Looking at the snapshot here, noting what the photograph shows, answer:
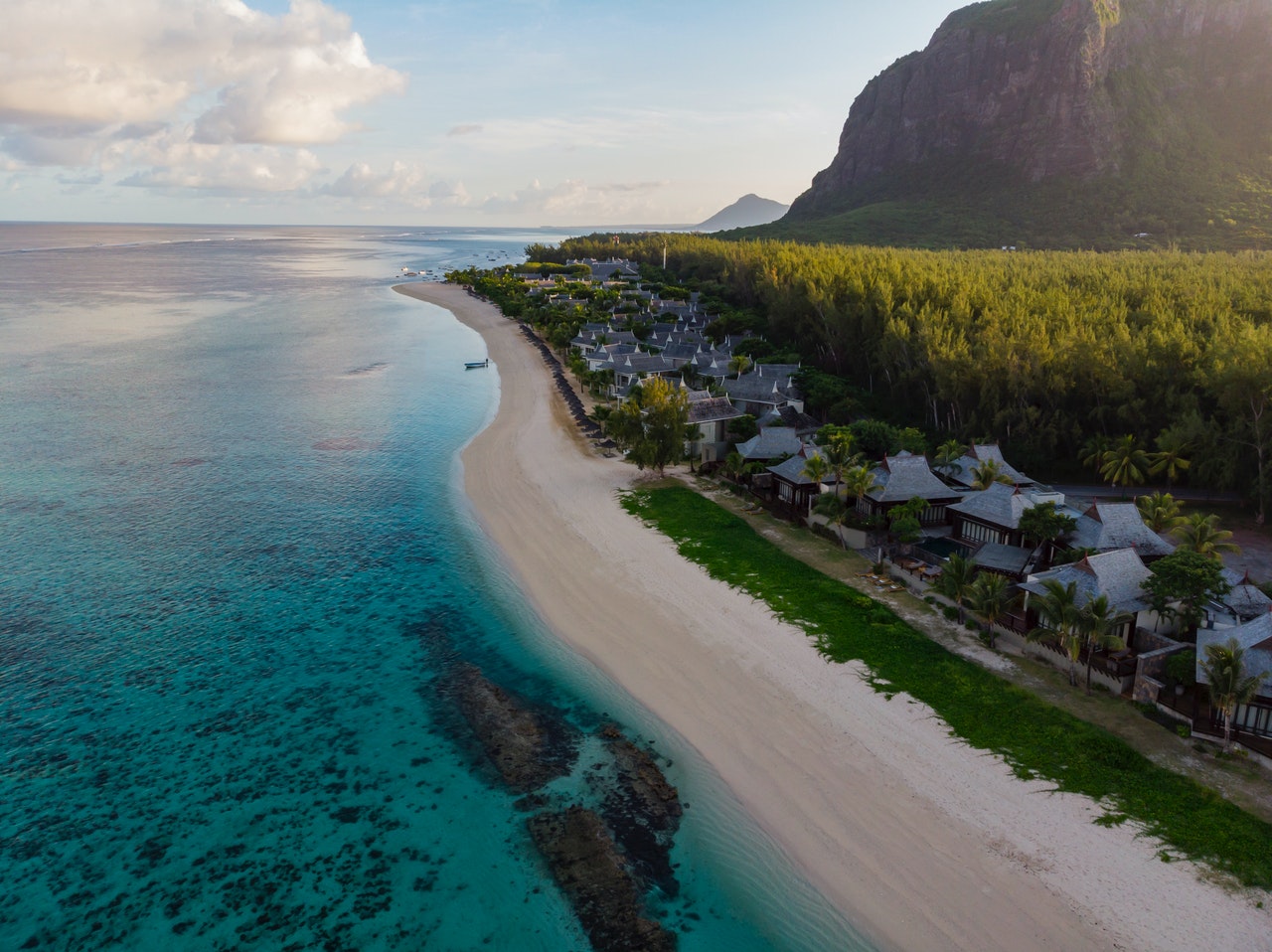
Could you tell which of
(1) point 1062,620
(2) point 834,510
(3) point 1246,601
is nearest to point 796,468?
(2) point 834,510

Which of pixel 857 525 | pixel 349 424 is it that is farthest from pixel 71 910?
pixel 349 424

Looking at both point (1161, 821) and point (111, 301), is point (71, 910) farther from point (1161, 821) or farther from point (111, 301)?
point (111, 301)

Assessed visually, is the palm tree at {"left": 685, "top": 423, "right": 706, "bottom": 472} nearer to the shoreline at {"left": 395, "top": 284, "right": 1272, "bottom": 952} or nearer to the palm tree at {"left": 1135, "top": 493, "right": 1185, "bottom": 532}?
the shoreline at {"left": 395, "top": 284, "right": 1272, "bottom": 952}

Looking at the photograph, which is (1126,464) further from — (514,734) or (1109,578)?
(514,734)

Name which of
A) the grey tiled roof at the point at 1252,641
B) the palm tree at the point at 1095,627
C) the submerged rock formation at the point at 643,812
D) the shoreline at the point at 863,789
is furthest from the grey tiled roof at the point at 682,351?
the submerged rock formation at the point at 643,812

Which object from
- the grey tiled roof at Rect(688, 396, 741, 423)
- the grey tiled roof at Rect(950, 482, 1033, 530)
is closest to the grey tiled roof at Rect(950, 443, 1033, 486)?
the grey tiled roof at Rect(950, 482, 1033, 530)

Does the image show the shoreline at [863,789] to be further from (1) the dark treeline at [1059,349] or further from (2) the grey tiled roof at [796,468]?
(1) the dark treeline at [1059,349]
